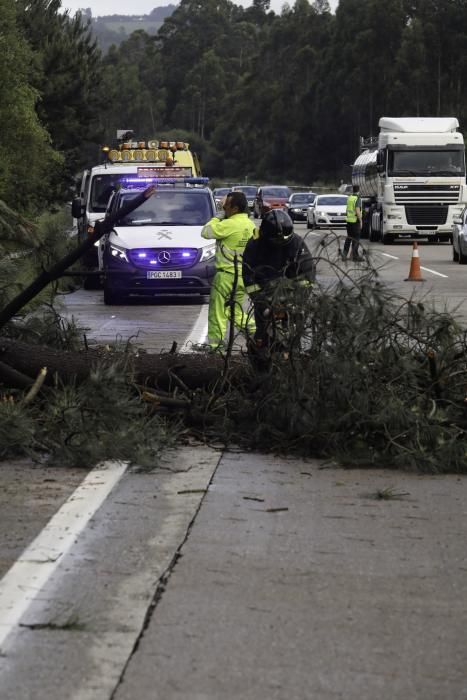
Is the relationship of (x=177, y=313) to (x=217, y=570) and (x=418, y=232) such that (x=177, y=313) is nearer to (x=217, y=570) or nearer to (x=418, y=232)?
(x=217, y=570)

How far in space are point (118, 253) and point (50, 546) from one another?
15440 mm

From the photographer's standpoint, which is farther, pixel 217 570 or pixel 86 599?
pixel 217 570

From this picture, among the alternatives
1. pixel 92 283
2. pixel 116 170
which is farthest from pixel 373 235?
pixel 92 283

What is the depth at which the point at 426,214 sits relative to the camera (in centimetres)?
4425

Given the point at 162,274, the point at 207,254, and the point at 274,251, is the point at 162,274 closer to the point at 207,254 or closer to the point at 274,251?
the point at 207,254

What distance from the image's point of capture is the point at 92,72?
71938 mm

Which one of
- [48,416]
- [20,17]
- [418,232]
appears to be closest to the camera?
[48,416]

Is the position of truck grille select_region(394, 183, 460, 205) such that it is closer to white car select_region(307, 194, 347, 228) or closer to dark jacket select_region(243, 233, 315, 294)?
white car select_region(307, 194, 347, 228)

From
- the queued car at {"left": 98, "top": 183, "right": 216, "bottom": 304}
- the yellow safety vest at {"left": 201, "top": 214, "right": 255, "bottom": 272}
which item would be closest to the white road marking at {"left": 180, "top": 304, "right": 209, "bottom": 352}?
the queued car at {"left": 98, "top": 183, "right": 216, "bottom": 304}

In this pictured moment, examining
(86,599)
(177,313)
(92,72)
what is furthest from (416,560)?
(92,72)

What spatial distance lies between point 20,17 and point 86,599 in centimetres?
5927

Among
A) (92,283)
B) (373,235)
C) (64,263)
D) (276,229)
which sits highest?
(64,263)

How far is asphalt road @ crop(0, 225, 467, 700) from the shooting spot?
15.7 ft

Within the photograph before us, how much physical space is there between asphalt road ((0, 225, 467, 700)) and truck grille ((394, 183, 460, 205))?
35.3m
